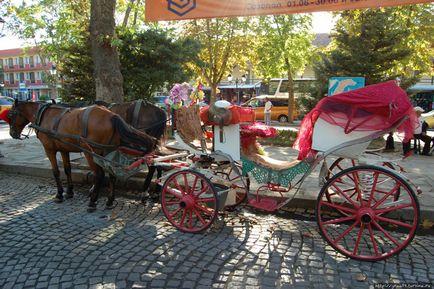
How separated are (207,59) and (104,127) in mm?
22188

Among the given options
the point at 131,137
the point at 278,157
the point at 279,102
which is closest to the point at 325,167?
the point at 131,137

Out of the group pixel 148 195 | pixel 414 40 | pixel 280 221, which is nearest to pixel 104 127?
pixel 148 195

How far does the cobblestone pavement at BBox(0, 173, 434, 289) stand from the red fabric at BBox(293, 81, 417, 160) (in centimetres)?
132

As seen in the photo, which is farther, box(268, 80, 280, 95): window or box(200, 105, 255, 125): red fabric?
box(268, 80, 280, 95): window

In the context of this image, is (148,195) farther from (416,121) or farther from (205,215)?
(416,121)

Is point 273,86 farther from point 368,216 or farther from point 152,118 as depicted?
point 368,216

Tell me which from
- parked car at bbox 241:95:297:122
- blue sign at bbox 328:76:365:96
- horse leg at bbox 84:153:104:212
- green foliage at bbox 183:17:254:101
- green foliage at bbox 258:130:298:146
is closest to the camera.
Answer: horse leg at bbox 84:153:104:212

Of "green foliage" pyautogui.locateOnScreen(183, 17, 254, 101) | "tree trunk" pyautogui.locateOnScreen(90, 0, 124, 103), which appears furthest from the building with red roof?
"tree trunk" pyautogui.locateOnScreen(90, 0, 124, 103)

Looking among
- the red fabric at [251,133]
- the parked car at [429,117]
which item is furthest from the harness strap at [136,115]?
the parked car at [429,117]

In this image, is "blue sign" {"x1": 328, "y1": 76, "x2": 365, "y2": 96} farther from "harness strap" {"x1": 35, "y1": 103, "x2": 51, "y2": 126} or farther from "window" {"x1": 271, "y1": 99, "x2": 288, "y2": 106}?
"window" {"x1": 271, "y1": 99, "x2": 288, "y2": 106}

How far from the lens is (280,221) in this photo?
16.4 feet

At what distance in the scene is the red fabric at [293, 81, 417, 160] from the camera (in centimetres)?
355

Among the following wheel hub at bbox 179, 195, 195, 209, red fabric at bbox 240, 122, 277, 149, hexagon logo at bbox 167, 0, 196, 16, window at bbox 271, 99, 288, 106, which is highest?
hexagon logo at bbox 167, 0, 196, 16

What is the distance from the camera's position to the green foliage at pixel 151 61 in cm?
1273
